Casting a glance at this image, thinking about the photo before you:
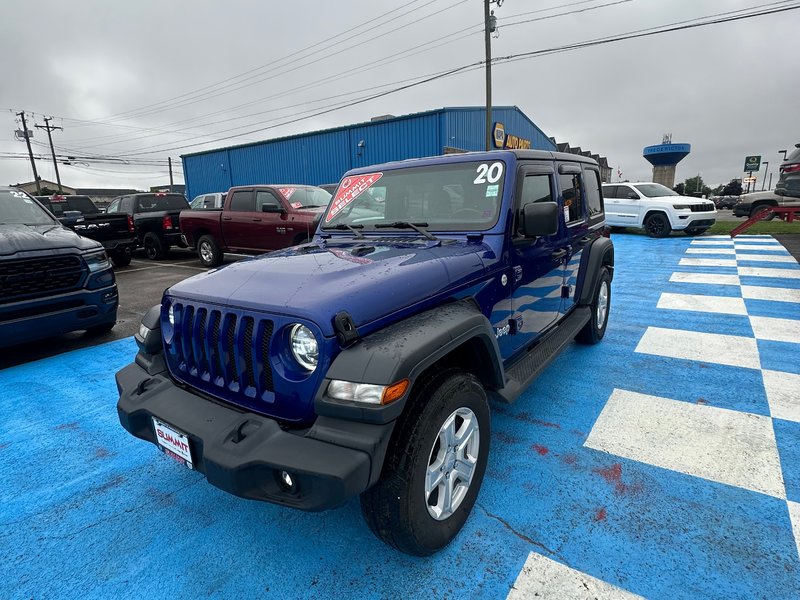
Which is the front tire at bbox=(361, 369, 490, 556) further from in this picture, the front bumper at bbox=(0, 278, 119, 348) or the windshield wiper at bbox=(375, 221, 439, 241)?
the front bumper at bbox=(0, 278, 119, 348)

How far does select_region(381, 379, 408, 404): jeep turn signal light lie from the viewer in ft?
4.97

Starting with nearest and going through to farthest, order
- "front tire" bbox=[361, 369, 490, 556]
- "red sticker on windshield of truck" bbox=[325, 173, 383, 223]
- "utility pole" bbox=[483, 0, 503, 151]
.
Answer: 1. "front tire" bbox=[361, 369, 490, 556]
2. "red sticker on windshield of truck" bbox=[325, 173, 383, 223]
3. "utility pole" bbox=[483, 0, 503, 151]

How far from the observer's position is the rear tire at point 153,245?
39.1 ft

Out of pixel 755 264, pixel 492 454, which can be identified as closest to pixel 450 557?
pixel 492 454

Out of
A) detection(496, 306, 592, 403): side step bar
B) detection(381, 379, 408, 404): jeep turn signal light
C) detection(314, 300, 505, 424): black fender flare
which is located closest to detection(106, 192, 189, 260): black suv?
detection(496, 306, 592, 403): side step bar

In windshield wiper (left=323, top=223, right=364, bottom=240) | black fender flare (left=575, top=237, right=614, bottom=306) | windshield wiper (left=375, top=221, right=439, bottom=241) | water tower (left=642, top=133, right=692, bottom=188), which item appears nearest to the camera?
windshield wiper (left=375, top=221, right=439, bottom=241)

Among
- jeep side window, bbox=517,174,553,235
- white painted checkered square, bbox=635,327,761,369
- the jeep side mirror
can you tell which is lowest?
white painted checkered square, bbox=635,327,761,369

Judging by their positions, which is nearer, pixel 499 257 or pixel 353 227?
pixel 499 257

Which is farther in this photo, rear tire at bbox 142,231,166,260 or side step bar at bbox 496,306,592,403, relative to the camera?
rear tire at bbox 142,231,166,260

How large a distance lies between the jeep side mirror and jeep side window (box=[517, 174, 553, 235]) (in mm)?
147

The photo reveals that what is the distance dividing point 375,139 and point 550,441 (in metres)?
19.8

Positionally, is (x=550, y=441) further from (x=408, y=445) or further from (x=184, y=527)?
(x=184, y=527)

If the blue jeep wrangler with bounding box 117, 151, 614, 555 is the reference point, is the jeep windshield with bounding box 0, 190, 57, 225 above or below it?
above

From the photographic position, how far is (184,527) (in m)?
2.18
